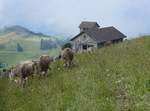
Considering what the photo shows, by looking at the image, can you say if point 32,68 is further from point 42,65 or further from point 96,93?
point 96,93

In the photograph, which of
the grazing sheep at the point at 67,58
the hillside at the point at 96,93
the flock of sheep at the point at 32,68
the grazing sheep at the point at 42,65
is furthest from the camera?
the grazing sheep at the point at 67,58

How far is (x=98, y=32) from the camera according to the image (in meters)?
103

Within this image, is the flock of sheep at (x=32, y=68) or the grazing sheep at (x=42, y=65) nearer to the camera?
the flock of sheep at (x=32, y=68)

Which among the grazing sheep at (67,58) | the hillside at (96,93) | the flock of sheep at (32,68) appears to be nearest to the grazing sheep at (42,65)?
the flock of sheep at (32,68)

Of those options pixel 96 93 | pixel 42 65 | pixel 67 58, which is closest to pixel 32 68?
pixel 42 65

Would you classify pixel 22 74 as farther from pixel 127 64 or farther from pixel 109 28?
pixel 109 28

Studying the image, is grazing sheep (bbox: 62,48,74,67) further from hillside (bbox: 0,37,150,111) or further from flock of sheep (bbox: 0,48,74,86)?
hillside (bbox: 0,37,150,111)

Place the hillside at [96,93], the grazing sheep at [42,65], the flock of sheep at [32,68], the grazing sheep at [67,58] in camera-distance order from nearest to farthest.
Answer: the hillside at [96,93]
the flock of sheep at [32,68]
the grazing sheep at [42,65]
the grazing sheep at [67,58]

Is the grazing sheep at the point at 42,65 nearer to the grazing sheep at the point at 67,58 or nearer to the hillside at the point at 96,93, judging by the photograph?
the grazing sheep at the point at 67,58

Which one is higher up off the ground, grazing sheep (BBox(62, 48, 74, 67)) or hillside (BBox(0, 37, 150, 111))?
grazing sheep (BBox(62, 48, 74, 67))

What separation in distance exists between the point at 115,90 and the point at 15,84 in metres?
11.8

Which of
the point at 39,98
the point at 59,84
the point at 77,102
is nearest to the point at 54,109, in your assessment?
the point at 77,102

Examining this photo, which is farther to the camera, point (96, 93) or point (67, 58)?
point (67, 58)

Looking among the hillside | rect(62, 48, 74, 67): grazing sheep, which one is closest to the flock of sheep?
rect(62, 48, 74, 67): grazing sheep
